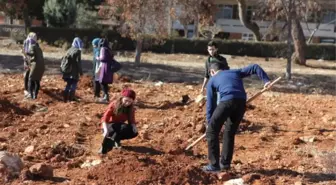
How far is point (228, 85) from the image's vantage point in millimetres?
5934

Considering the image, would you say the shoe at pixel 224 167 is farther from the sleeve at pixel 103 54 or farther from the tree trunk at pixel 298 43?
the tree trunk at pixel 298 43

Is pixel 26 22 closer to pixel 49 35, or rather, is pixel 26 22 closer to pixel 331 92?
pixel 49 35

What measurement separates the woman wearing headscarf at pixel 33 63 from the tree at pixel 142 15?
29.6ft

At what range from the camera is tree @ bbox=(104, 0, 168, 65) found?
1939 centimetres

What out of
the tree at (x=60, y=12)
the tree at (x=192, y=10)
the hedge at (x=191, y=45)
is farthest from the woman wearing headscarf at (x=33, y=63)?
the tree at (x=60, y=12)

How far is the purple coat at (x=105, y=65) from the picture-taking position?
34.3 feet

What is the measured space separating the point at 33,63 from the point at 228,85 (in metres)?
5.64

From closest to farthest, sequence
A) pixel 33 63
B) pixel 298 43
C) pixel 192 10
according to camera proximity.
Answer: pixel 33 63 < pixel 192 10 < pixel 298 43

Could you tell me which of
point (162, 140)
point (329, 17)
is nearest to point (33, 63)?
point (162, 140)

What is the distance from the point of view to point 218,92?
611 centimetres

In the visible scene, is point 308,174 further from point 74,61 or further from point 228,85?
point 74,61

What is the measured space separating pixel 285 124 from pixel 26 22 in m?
27.9

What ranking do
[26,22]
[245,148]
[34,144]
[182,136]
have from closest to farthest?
1. [34,144]
2. [245,148]
3. [182,136]
4. [26,22]

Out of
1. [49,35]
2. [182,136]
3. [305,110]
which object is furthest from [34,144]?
[49,35]
